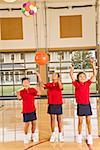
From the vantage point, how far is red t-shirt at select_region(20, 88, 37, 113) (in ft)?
20.7

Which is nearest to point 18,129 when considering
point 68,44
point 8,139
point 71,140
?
point 8,139

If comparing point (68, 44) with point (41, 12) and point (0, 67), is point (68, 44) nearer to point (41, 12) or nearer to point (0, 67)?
point (41, 12)

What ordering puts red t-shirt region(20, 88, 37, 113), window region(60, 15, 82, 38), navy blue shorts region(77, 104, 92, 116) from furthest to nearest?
window region(60, 15, 82, 38)
red t-shirt region(20, 88, 37, 113)
navy blue shorts region(77, 104, 92, 116)

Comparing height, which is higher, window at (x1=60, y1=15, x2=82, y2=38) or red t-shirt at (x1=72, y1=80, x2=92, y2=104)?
window at (x1=60, y1=15, x2=82, y2=38)

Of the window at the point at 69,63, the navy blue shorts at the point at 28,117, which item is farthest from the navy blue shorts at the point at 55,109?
the window at the point at 69,63

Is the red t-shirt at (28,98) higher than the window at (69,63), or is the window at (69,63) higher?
the window at (69,63)

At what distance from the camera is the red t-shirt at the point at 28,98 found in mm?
6320

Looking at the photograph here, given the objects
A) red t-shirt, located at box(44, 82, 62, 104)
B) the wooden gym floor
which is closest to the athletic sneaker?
the wooden gym floor

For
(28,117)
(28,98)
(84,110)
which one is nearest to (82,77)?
(84,110)

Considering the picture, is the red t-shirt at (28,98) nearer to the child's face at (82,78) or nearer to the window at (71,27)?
the child's face at (82,78)

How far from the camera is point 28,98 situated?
249 inches

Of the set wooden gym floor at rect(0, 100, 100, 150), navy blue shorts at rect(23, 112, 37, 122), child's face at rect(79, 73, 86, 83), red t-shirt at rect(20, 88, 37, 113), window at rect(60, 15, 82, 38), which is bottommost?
wooden gym floor at rect(0, 100, 100, 150)

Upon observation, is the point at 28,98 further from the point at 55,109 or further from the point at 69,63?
the point at 69,63

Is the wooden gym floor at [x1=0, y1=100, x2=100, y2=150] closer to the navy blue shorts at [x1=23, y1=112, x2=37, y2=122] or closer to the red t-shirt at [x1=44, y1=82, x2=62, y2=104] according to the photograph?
the navy blue shorts at [x1=23, y1=112, x2=37, y2=122]
